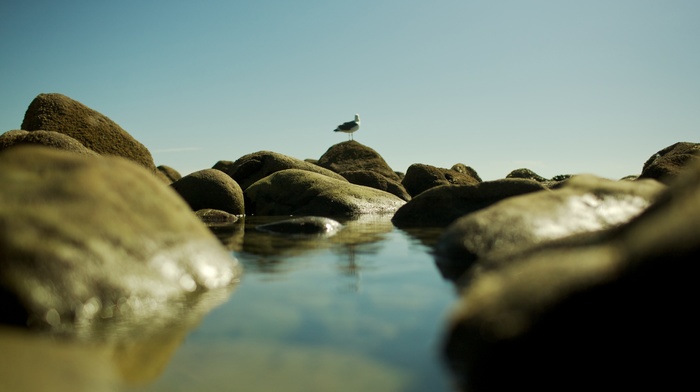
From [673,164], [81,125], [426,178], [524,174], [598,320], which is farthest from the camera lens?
[524,174]

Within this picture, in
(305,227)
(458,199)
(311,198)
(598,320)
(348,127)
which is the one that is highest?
(348,127)

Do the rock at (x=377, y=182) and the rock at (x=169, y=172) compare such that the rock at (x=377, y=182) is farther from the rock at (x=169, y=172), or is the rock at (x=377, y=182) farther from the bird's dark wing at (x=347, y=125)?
the rock at (x=169, y=172)

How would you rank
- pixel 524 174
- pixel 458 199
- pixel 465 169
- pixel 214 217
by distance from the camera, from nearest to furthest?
1. pixel 458 199
2. pixel 214 217
3. pixel 465 169
4. pixel 524 174

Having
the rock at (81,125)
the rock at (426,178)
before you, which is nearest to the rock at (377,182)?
the rock at (426,178)

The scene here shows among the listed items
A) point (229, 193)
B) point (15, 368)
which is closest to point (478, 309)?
point (15, 368)

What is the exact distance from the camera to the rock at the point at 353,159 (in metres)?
22.8

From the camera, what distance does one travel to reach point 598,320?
5.55 ft

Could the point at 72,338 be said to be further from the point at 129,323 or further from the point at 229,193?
the point at 229,193

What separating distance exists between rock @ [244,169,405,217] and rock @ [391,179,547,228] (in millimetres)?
3998

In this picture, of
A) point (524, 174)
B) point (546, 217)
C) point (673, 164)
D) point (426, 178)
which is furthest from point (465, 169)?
point (546, 217)

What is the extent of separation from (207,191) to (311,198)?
9.21 ft

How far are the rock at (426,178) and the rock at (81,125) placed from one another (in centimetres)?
982

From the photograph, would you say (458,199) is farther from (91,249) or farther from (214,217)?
(91,249)

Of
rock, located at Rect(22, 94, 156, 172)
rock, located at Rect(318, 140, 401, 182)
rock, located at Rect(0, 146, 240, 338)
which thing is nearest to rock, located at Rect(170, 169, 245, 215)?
rock, located at Rect(22, 94, 156, 172)
